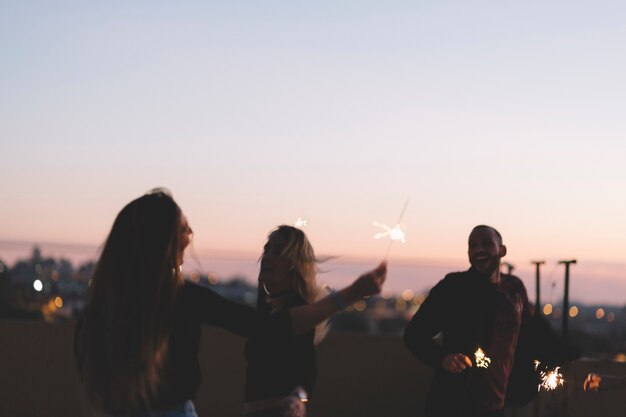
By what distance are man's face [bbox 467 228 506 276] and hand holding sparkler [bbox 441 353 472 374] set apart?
26.6 inches

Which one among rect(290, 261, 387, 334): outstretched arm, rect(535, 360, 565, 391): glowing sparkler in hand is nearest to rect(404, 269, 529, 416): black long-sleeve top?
rect(535, 360, 565, 391): glowing sparkler in hand

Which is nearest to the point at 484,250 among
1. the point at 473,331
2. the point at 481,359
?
the point at 473,331

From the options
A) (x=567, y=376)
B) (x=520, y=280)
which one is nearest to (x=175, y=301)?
(x=520, y=280)

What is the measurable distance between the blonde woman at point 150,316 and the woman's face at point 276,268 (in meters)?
1.46

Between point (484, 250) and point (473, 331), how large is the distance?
52 cm

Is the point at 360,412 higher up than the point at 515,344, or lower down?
lower down

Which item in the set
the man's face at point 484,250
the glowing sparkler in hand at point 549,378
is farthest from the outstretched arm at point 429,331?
the glowing sparkler in hand at point 549,378

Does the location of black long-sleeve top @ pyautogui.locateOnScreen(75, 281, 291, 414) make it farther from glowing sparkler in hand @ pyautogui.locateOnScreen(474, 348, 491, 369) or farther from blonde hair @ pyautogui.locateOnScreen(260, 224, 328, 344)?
glowing sparkler in hand @ pyautogui.locateOnScreen(474, 348, 491, 369)

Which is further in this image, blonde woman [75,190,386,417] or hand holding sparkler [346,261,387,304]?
blonde woman [75,190,386,417]

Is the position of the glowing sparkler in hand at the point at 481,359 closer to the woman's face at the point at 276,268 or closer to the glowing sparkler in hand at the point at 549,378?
the glowing sparkler in hand at the point at 549,378

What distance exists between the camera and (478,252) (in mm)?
→ 7332

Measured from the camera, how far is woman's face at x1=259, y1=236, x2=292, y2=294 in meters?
5.77

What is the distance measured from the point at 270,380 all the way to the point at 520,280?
280 centimetres

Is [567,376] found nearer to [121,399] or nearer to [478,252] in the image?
[478,252]
